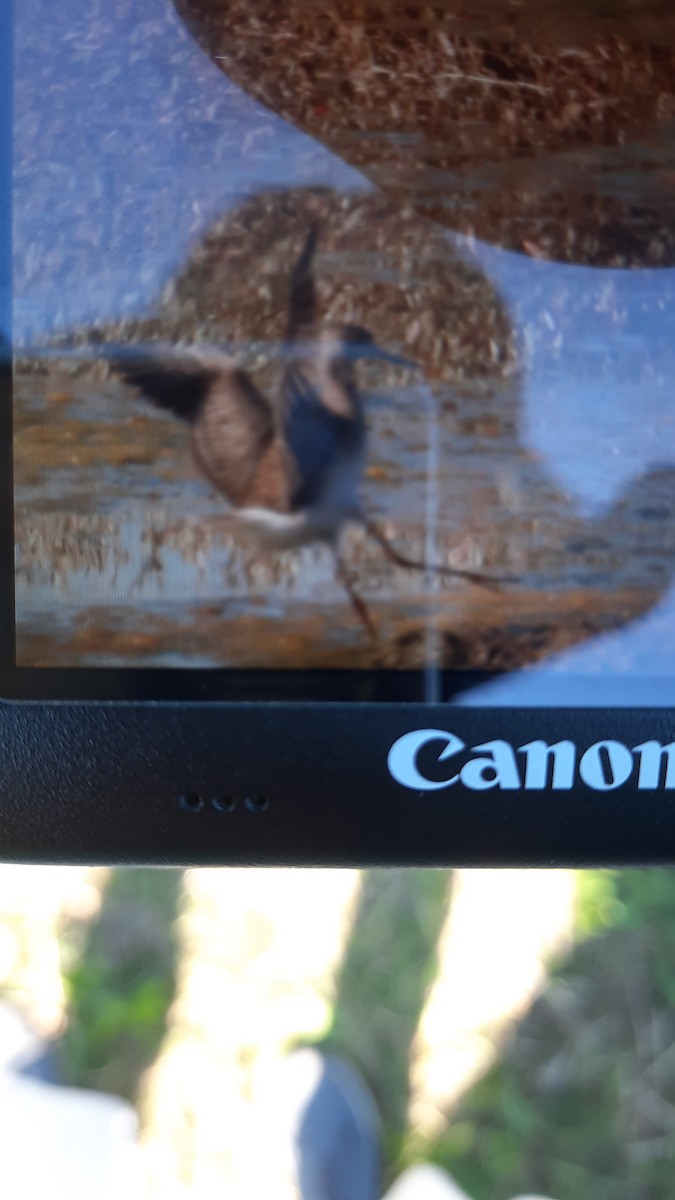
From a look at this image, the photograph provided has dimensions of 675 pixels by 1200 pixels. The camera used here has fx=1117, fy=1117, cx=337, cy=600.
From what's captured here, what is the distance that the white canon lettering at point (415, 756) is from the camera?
65 cm

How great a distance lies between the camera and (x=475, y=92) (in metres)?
0.61

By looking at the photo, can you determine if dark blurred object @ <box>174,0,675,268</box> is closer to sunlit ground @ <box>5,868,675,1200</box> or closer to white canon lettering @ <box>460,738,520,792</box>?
white canon lettering @ <box>460,738,520,792</box>

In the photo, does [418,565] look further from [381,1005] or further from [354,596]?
[381,1005]

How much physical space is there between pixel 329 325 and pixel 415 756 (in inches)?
9.8

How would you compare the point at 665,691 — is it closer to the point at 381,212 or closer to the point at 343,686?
the point at 343,686

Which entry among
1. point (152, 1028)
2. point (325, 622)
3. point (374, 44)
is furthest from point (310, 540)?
point (152, 1028)

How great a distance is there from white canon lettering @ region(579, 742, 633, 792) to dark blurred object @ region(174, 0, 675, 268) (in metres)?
0.28

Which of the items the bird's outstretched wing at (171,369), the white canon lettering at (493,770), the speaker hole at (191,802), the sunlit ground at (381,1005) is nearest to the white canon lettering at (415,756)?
the white canon lettering at (493,770)

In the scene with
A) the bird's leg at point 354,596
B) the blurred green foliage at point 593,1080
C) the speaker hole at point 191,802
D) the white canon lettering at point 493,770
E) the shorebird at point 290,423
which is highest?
the shorebird at point 290,423

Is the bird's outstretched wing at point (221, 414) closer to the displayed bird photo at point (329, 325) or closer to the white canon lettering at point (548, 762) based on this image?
the displayed bird photo at point (329, 325)

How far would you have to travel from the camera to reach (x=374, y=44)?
1.99 feet

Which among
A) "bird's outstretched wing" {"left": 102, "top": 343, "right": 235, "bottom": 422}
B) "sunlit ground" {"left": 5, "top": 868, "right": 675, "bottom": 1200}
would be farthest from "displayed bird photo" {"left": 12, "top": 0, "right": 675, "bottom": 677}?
"sunlit ground" {"left": 5, "top": 868, "right": 675, "bottom": 1200}

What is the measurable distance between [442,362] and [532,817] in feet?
0.90

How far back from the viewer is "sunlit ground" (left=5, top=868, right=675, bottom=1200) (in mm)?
1173
